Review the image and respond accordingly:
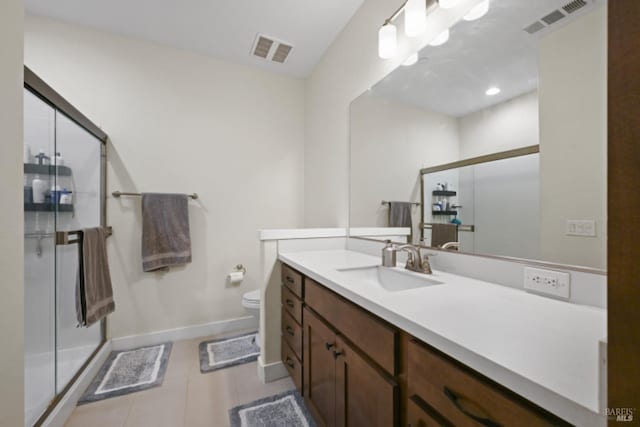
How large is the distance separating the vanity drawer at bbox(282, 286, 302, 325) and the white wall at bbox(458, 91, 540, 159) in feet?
3.66

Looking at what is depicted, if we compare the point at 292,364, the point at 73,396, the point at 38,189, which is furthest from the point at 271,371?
the point at 38,189

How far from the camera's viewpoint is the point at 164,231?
213 centimetres

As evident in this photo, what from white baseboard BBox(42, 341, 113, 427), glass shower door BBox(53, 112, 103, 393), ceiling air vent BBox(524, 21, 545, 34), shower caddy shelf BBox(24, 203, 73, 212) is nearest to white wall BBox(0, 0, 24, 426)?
white baseboard BBox(42, 341, 113, 427)

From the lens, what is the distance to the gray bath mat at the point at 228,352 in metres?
1.87

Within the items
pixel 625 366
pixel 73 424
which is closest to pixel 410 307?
pixel 625 366

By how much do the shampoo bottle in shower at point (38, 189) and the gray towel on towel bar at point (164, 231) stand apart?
651mm

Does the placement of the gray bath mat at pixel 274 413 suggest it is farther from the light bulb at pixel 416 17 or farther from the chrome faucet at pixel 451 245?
the light bulb at pixel 416 17

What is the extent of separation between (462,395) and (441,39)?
1.41 meters

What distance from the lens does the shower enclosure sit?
133 centimetres

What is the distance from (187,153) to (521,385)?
2.54m

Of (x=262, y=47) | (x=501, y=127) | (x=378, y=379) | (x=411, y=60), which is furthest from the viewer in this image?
(x=262, y=47)

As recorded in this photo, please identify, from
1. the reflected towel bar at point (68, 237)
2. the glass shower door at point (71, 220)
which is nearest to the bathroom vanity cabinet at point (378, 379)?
the reflected towel bar at point (68, 237)

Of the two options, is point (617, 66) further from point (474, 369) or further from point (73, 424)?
point (73, 424)

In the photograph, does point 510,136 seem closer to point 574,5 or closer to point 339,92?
point 574,5
